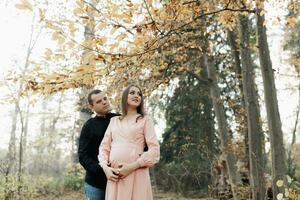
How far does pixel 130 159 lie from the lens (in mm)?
2709

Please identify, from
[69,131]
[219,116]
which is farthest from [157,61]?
[69,131]

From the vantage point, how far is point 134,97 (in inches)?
114

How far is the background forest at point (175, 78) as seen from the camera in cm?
308

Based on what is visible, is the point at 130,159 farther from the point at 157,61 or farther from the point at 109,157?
the point at 157,61

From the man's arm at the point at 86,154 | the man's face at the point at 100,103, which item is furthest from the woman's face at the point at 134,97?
the man's arm at the point at 86,154

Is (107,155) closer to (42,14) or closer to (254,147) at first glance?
(42,14)

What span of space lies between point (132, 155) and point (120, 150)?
97 millimetres

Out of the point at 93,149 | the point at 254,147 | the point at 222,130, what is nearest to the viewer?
the point at 93,149

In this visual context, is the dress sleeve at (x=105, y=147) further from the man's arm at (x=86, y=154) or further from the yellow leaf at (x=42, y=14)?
the yellow leaf at (x=42, y=14)

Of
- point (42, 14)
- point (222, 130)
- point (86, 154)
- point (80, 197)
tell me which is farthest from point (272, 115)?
point (80, 197)

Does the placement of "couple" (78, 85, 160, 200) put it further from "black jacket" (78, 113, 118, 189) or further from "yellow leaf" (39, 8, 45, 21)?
"yellow leaf" (39, 8, 45, 21)

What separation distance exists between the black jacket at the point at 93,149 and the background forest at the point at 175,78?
1.33 feet

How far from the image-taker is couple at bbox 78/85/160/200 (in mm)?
2701

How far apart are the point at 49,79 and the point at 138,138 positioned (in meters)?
0.95
